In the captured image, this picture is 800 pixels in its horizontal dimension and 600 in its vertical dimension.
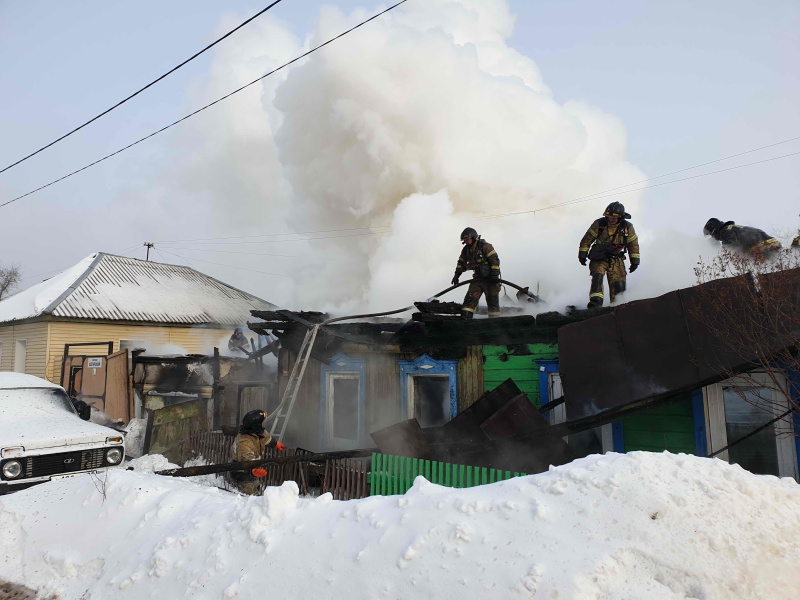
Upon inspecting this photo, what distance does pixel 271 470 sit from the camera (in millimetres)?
8438

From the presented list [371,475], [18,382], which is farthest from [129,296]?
[371,475]

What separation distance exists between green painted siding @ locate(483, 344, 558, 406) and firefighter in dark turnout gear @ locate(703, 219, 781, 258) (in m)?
3.16

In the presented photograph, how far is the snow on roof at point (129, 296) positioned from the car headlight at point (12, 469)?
12421 millimetres

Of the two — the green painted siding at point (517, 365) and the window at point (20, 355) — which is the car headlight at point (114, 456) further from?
the window at point (20, 355)

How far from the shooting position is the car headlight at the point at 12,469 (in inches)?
253

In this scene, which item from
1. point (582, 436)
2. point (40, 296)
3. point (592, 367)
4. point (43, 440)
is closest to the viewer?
point (592, 367)

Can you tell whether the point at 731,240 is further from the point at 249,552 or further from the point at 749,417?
the point at 249,552

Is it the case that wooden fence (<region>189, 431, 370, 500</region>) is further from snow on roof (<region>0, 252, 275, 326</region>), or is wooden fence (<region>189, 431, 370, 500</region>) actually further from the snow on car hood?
snow on roof (<region>0, 252, 275, 326</region>)

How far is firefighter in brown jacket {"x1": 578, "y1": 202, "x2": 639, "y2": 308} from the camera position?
841cm

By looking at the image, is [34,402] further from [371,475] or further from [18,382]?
[371,475]

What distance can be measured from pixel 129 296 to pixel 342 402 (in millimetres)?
13415

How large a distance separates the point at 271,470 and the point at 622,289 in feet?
21.2

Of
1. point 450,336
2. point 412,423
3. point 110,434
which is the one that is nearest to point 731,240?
point 450,336

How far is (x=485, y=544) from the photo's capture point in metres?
3.09
